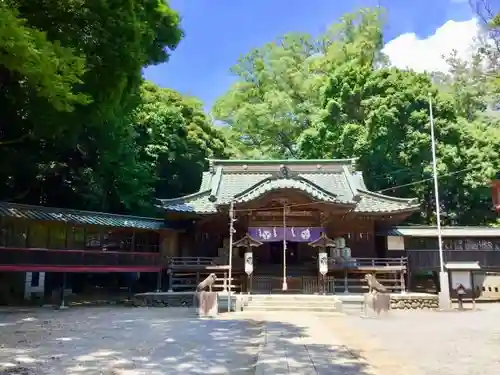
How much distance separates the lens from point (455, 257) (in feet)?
75.0

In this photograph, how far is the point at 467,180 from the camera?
28.5 m

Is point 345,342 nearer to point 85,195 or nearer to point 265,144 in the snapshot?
point 85,195

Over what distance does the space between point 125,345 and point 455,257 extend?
62.2 feet

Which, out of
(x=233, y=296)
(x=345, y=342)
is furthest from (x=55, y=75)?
(x=233, y=296)

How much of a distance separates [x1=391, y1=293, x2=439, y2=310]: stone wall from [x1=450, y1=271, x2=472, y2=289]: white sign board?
5.61ft

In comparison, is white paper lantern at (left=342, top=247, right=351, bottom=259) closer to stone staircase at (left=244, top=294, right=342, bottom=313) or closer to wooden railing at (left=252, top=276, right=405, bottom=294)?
wooden railing at (left=252, top=276, right=405, bottom=294)

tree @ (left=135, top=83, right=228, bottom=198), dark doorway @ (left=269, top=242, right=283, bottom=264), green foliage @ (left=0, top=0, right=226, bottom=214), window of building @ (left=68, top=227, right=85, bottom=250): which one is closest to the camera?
green foliage @ (left=0, top=0, right=226, bottom=214)

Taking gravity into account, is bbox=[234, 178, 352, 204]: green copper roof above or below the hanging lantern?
below

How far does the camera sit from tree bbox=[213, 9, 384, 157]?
121ft

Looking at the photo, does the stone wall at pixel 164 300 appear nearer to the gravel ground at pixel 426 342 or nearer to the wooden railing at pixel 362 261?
the wooden railing at pixel 362 261

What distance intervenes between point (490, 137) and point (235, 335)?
85.1ft

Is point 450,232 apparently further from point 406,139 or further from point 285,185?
point 285,185

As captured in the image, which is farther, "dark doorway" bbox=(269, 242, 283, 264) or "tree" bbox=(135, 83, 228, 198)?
"tree" bbox=(135, 83, 228, 198)

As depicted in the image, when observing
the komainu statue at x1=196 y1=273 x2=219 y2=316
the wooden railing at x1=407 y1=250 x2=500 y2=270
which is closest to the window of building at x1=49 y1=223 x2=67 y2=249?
the komainu statue at x1=196 y1=273 x2=219 y2=316
